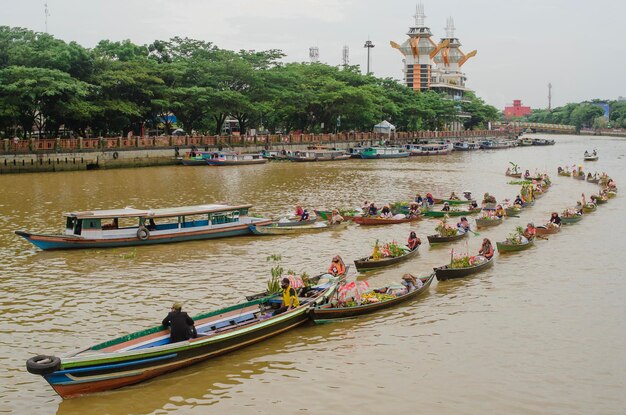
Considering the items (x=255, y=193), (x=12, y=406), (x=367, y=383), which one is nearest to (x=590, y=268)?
(x=367, y=383)

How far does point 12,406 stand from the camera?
14.3m

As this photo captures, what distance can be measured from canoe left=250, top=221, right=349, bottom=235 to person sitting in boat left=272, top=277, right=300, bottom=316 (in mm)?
13748

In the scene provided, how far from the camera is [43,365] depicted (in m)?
13.2

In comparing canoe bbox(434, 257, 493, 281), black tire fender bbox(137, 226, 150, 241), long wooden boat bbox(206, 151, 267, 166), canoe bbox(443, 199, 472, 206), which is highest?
long wooden boat bbox(206, 151, 267, 166)

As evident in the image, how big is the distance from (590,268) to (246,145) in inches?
2241

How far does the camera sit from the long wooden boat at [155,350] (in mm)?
13883

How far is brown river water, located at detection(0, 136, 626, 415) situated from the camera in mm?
14789

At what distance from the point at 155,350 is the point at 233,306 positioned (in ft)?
11.4

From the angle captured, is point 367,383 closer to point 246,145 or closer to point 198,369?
point 198,369

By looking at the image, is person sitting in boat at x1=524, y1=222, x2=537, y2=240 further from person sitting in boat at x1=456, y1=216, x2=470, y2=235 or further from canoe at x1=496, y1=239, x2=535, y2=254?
person sitting in boat at x1=456, y1=216, x2=470, y2=235

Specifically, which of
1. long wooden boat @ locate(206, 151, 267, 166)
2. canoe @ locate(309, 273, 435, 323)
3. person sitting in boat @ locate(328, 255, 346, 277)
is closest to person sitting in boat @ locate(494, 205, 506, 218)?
person sitting in boat @ locate(328, 255, 346, 277)

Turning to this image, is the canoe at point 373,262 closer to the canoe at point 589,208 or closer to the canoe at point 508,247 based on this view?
the canoe at point 508,247

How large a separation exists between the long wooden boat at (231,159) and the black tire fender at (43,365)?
5605 centimetres

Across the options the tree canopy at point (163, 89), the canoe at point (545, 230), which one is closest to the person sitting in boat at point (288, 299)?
the canoe at point (545, 230)
